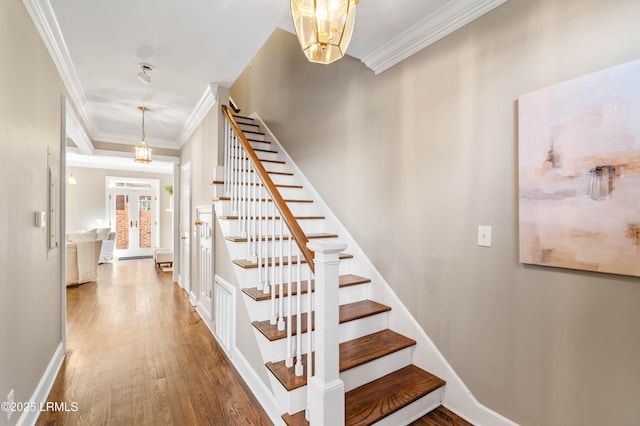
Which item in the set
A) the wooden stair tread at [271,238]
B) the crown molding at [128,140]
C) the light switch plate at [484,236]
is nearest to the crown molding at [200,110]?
the crown molding at [128,140]

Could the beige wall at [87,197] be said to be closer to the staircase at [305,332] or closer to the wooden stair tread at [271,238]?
the staircase at [305,332]

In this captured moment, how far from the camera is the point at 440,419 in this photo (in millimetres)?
1799

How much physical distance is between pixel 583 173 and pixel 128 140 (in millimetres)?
5750

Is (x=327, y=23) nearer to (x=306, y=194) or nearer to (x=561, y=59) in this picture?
(x=561, y=59)

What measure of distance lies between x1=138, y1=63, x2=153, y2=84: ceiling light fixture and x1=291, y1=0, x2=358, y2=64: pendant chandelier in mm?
2037

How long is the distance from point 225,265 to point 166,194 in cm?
793

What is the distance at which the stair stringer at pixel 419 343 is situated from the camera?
5.74ft

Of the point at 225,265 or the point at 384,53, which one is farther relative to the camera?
the point at 225,265

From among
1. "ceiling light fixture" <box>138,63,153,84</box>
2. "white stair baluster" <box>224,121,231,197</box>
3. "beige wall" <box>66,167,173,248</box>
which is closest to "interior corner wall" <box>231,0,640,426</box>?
"white stair baluster" <box>224,121,231,197</box>

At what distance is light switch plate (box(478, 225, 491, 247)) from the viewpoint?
1707 mm

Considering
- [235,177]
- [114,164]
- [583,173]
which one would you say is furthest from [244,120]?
[114,164]

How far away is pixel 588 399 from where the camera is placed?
4.43ft

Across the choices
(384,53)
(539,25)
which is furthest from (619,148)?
(384,53)

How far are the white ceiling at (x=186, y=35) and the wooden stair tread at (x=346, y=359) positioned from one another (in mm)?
2065
